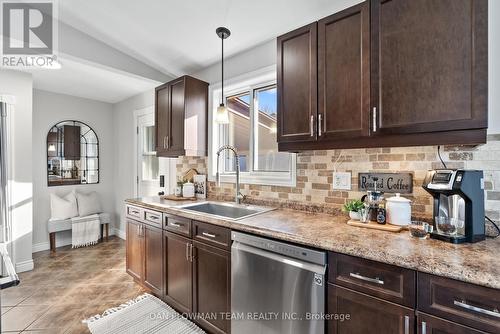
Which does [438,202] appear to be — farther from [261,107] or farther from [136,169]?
[136,169]

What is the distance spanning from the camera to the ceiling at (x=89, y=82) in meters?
3.02

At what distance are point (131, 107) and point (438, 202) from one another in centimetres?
Answer: 446

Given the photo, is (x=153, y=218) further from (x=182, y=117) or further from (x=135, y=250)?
(x=182, y=117)

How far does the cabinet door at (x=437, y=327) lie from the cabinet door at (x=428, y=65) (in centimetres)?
86

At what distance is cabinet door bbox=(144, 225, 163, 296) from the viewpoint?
7.38ft

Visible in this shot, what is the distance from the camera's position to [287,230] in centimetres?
144

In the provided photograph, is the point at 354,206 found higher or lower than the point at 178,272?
higher

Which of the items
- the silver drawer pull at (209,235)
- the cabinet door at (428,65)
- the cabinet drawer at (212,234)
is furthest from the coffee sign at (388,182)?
the silver drawer pull at (209,235)

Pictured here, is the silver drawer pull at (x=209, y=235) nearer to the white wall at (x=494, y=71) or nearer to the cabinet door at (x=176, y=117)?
the cabinet door at (x=176, y=117)

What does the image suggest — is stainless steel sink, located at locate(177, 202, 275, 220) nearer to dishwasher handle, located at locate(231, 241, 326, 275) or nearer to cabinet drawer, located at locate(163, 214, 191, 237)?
cabinet drawer, located at locate(163, 214, 191, 237)

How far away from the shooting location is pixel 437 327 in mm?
945

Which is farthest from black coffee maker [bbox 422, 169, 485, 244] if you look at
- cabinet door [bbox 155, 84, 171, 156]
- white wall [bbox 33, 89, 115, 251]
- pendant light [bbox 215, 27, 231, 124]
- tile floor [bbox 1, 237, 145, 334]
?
white wall [bbox 33, 89, 115, 251]

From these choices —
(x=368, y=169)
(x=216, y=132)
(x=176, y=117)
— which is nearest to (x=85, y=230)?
(x=176, y=117)

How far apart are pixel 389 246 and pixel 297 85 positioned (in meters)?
1.19
